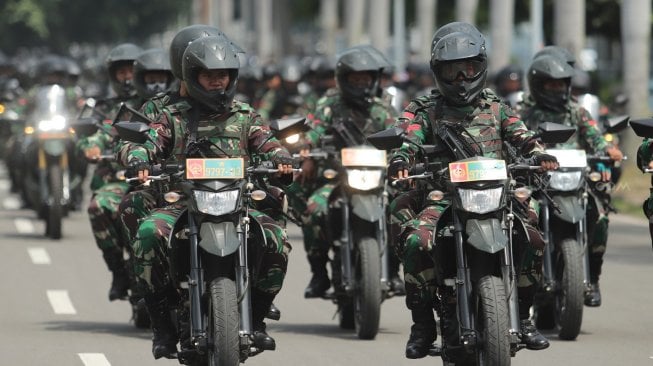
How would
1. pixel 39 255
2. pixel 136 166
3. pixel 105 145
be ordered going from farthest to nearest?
1. pixel 39 255
2. pixel 105 145
3. pixel 136 166

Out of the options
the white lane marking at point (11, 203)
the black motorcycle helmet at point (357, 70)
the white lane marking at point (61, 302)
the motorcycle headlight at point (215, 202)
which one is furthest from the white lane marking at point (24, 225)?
the motorcycle headlight at point (215, 202)

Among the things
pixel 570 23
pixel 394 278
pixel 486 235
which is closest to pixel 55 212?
pixel 394 278

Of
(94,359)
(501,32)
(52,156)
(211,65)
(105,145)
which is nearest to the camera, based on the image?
(211,65)

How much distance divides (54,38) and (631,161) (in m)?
67.8

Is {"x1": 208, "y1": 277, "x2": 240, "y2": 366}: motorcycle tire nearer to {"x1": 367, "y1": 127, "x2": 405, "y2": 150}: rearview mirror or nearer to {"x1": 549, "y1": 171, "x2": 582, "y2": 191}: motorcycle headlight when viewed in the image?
{"x1": 367, "y1": 127, "x2": 405, "y2": 150}: rearview mirror

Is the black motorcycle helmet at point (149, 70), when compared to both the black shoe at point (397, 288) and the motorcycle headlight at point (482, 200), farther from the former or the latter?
the motorcycle headlight at point (482, 200)

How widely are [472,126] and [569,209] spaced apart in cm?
265

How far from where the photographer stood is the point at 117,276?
43.4 ft

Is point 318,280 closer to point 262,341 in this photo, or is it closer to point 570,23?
point 262,341

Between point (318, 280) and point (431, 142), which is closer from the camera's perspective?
point (431, 142)

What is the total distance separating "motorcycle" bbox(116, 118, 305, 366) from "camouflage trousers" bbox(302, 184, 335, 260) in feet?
12.5

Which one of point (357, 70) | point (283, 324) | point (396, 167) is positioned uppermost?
point (357, 70)

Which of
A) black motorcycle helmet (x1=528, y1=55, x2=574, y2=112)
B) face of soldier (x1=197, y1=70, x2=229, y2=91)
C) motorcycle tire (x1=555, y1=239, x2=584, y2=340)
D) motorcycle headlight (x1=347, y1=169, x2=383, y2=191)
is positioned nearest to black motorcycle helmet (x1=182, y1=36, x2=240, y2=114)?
face of soldier (x1=197, y1=70, x2=229, y2=91)

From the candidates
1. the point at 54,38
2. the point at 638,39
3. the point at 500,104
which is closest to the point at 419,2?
the point at 638,39
